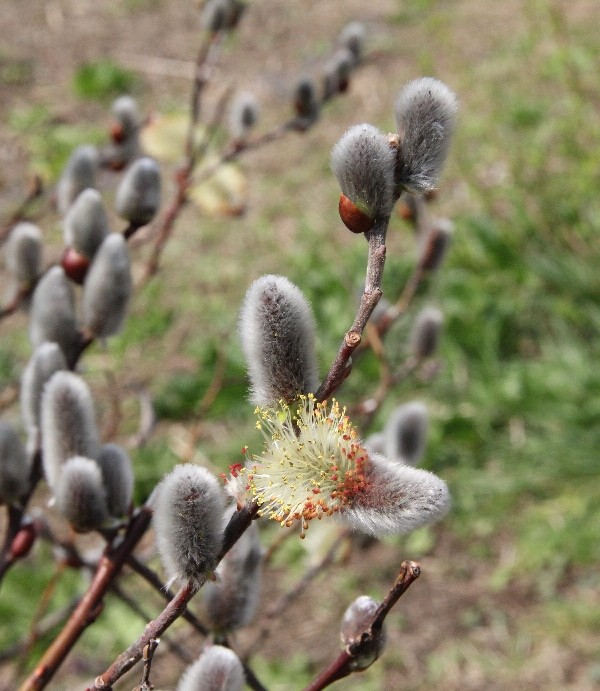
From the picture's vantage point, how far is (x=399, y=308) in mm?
1465

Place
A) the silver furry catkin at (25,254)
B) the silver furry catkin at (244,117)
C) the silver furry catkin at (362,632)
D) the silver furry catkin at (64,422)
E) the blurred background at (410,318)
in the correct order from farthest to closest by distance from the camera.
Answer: the blurred background at (410,318)
the silver furry catkin at (244,117)
the silver furry catkin at (25,254)
the silver furry catkin at (64,422)
the silver furry catkin at (362,632)

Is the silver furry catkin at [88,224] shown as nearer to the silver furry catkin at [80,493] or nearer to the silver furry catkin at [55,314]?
the silver furry catkin at [55,314]

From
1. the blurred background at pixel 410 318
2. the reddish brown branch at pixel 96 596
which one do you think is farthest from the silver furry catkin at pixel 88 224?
the reddish brown branch at pixel 96 596

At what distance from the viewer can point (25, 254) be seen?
4.12 ft

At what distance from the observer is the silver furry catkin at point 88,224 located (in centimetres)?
108

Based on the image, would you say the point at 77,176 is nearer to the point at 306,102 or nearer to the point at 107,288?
the point at 107,288

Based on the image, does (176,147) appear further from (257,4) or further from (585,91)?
(257,4)

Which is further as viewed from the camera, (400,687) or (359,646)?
(400,687)

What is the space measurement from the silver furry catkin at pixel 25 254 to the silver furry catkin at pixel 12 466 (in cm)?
38

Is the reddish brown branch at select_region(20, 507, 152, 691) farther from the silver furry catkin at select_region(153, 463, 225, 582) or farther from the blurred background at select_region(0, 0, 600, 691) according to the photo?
the blurred background at select_region(0, 0, 600, 691)

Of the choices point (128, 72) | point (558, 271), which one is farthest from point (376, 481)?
point (128, 72)

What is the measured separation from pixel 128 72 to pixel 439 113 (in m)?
4.49

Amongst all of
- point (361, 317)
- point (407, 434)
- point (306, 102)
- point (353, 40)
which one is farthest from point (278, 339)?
point (353, 40)

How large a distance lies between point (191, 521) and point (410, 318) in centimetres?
248
